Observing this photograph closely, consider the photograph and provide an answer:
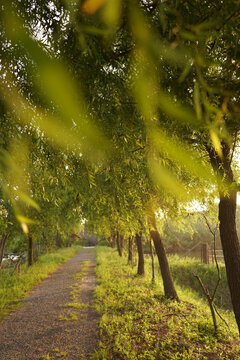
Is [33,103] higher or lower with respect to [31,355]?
higher

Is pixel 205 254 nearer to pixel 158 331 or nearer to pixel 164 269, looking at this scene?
pixel 164 269

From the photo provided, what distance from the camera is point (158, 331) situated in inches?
244

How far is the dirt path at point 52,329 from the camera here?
17.3 ft

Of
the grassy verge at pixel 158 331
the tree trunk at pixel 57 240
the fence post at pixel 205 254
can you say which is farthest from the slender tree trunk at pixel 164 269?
the tree trunk at pixel 57 240

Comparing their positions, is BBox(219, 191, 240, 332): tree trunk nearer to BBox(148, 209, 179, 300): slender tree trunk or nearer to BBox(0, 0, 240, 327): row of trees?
BBox(0, 0, 240, 327): row of trees

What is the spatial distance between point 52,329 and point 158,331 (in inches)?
122

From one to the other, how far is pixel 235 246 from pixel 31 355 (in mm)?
5227

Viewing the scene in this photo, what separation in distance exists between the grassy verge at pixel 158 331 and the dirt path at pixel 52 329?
47 centimetres

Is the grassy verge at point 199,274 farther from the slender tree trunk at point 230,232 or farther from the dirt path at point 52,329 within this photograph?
the slender tree trunk at point 230,232

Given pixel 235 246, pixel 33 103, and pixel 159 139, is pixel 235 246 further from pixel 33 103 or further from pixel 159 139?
pixel 33 103

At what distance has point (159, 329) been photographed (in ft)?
20.8

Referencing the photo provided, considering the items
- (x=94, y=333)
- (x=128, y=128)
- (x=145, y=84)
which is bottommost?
(x=94, y=333)

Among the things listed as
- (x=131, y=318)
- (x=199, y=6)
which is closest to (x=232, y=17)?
(x=199, y=6)

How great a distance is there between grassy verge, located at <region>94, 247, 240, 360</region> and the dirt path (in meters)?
0.47
